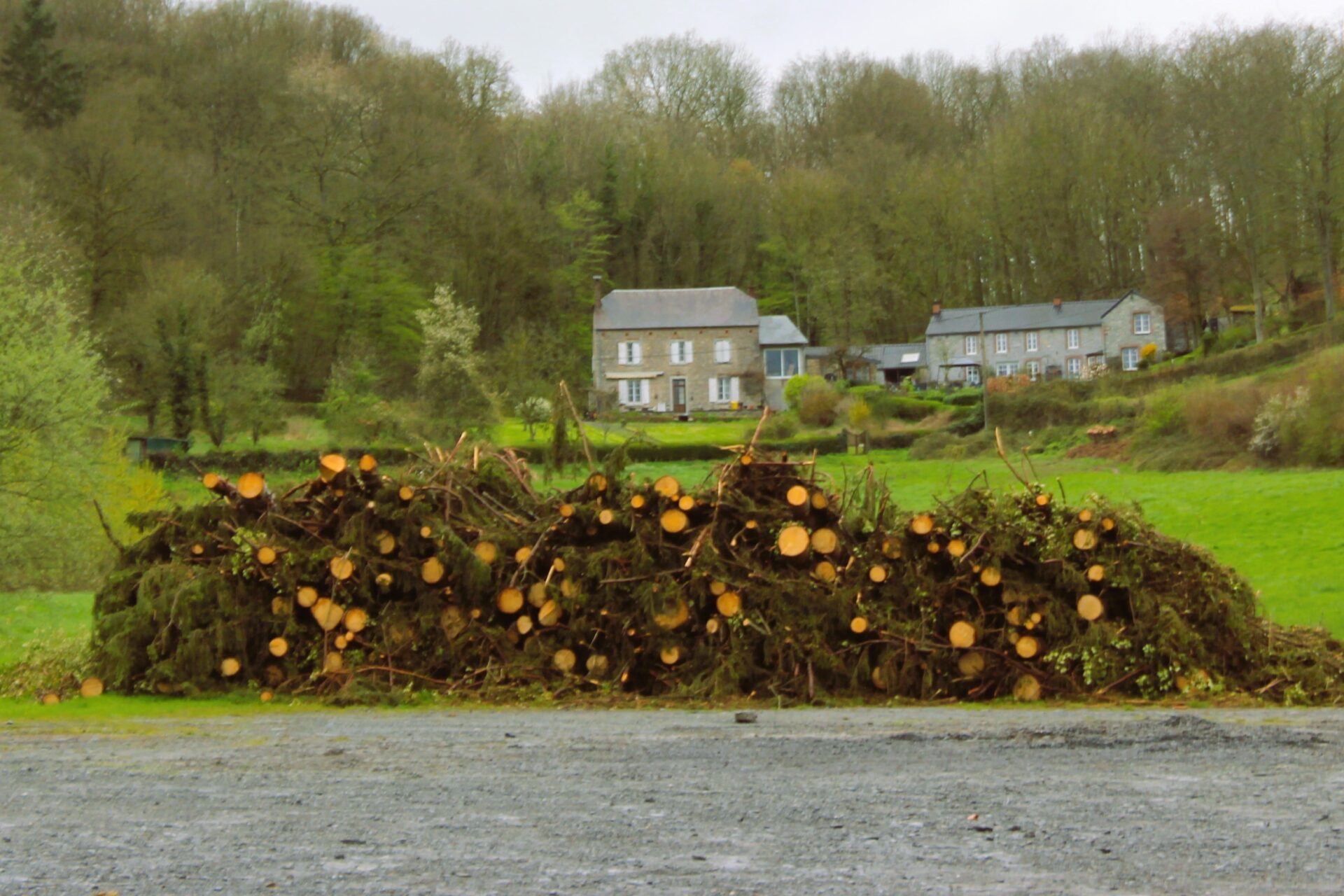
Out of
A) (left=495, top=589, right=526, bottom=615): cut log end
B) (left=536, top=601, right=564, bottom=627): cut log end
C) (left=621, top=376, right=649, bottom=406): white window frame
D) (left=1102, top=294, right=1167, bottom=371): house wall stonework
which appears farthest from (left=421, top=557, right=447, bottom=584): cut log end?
(left=1102, top=294, right=1167, bottom=371): house wall stonework

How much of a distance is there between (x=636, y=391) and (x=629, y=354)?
6.96 feet

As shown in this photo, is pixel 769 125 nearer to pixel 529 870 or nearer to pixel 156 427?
pixel 156 427

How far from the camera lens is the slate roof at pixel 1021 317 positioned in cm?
7281

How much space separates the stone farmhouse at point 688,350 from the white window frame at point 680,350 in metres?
0.04

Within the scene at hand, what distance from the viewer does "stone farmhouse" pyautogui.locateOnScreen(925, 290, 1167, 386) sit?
7200cm

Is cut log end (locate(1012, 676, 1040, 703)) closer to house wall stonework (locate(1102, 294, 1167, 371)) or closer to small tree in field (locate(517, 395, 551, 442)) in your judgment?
small tree in field (locate(517, 395, 551, 442))

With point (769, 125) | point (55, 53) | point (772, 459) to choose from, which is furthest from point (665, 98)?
point (772, 459)

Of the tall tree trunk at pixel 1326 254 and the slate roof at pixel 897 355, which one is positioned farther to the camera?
the slate roof at pixel 897 355

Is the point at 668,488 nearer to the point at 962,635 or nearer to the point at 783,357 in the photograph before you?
the point at 962,635

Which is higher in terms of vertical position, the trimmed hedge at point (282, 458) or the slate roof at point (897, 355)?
the slate roof at point (897, 355)

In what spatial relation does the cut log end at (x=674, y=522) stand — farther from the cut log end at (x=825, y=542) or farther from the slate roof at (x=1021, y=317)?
the slate roof at (x=1021, y=317)

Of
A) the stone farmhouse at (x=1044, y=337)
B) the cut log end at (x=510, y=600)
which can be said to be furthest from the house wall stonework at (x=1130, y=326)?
the cut log end at (x=510, y=600)

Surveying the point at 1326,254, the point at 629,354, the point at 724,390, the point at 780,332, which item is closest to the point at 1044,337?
the point at 780,332

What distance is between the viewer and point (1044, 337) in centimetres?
7381
